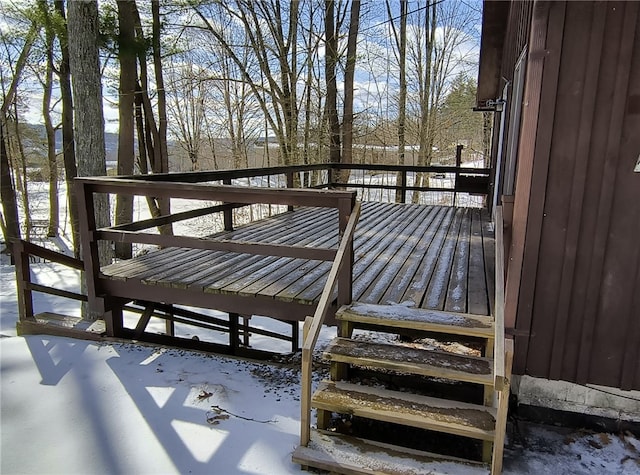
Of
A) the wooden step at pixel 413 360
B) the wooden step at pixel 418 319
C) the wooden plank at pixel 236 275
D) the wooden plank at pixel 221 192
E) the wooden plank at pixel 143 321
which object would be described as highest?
the wooden plank at pixel 221 192

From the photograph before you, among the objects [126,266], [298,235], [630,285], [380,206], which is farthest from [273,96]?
[630,285]

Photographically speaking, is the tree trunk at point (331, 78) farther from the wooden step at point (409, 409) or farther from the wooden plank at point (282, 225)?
the wooden step at point (409, 409)

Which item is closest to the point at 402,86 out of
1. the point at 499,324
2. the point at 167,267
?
the point at 167,267

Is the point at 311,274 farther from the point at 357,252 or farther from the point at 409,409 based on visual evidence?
the point at 409,409

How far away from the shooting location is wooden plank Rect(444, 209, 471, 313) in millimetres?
3088

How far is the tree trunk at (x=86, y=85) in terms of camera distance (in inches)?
258

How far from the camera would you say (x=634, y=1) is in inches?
89.7

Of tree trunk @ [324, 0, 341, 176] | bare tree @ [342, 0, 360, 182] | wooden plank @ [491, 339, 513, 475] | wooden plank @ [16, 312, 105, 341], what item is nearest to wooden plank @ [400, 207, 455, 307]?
wooden plank @ [491, 339, 513, 475]

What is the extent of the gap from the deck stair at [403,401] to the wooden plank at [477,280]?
0.21 m

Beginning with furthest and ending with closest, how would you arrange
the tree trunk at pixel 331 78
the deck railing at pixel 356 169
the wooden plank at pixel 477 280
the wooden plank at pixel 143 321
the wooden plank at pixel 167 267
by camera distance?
the tree trunk at pixel 331 78
the deck railing at pixel 356 169
the wooden plank at pixel 143 321
the wooden plank at pixel 167 267
the wooden plank at pixel 477 280

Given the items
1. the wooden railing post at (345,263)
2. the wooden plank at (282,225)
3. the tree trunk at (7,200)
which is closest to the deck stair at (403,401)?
the wooden railing post at (345,263)

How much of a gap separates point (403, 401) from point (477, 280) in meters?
1.61

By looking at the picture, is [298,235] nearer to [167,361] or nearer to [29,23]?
[167,361]

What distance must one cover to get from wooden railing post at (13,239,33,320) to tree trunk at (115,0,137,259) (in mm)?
5024
